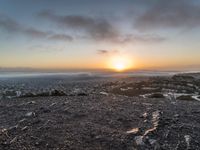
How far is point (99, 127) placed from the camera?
11195 millimetres

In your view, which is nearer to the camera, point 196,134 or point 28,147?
point 28,147

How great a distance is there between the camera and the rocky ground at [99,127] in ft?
30.9

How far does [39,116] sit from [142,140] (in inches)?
228

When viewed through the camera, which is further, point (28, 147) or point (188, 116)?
point (188, 116)

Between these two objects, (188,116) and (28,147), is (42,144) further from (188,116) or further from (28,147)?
(188,116)

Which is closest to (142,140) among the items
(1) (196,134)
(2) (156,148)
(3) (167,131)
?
(2) (156,148)

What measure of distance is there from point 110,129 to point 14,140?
11.9 ft

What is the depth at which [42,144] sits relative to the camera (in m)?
9.41

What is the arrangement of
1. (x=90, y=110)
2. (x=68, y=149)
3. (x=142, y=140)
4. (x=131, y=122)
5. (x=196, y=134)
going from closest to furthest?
(x=68, y=149) → (x=142, y=140) → (x=196, y=134) → (x=131, y=122) → (x=90, y=110)

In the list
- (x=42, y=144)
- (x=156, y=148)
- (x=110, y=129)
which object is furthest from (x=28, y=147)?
(x=156, y=148)

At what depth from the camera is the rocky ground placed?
9.43 metres

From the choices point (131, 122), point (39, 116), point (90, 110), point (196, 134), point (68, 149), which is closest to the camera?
point (68, 149)

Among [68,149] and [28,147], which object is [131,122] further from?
[28,147]

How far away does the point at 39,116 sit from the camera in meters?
13.4
